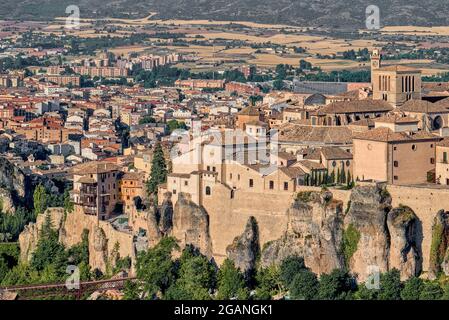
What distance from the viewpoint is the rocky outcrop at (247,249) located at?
117 ft

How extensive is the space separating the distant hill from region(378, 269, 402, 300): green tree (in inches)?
3988

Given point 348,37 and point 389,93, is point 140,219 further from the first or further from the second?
point 348,37

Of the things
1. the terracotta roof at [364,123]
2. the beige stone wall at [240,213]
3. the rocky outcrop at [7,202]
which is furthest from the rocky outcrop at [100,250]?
the rocky outcrop at [7,202]

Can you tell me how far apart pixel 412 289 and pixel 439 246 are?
1298 mm

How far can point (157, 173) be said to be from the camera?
130 ft

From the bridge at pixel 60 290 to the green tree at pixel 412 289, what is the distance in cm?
679

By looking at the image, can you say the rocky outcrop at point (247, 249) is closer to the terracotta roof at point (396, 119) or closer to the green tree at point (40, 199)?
the terracotta roof at point (396, 119)

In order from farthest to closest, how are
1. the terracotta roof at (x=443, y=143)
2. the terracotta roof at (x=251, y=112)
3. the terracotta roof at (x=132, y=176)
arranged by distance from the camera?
1. the terracotta roof at (x=251, y=112)
2. the terracotta roof at (x=132, y=176)
3. the terracotta roof at (x=443, y=143)

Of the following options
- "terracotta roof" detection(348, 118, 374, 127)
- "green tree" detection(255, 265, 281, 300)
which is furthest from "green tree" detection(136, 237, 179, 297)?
"terracotta roof" detection(348, 118, 374, 127)

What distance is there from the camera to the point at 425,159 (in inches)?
1394

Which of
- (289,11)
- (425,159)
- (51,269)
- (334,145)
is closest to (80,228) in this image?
(51,269)

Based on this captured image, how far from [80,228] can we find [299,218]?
294 inches

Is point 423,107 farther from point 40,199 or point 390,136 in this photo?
point 40,199
